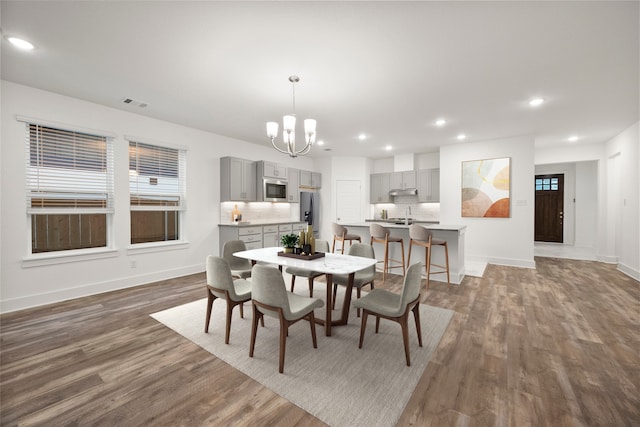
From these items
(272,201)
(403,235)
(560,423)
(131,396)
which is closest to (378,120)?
(403,235)

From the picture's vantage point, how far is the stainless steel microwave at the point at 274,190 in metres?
6.18

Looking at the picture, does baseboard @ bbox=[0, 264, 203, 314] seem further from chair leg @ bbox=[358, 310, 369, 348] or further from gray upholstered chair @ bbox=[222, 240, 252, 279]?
chair leg @ bbox=[358, 310, 369, 348]

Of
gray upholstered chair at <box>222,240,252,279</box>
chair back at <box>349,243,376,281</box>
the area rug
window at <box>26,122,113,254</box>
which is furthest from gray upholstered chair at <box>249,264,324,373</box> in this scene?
window at <box>26,122,113,254</box>

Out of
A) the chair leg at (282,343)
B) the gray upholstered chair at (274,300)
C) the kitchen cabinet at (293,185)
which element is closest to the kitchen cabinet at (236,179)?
the kitchen cabinet at (293,185)

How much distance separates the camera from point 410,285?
7.32ft

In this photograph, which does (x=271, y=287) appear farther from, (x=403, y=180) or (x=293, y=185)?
(x=403, y=180)

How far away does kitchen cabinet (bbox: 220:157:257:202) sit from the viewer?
557cm

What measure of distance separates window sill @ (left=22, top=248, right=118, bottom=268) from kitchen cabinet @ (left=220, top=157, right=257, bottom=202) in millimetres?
2158

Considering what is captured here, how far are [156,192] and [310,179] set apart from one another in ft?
12.8

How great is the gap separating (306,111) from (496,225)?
15.9 feet

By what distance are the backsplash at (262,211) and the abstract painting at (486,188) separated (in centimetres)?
422

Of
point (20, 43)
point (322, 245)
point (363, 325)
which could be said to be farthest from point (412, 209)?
point (20, 43)

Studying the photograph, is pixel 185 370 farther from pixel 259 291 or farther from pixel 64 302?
pixel 64 302

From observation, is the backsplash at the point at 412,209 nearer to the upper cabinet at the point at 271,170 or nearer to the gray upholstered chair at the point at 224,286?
the upper cabinet at the point at 271,170
